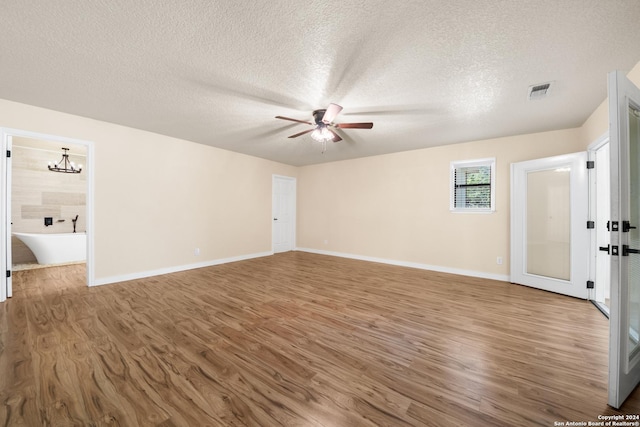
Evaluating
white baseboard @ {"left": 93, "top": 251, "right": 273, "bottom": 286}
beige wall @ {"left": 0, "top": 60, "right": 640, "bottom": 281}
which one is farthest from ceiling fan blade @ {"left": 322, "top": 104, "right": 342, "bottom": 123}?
white baseboard @ {"left": 93, "top": 251, "right": 273, "bottom": 286}

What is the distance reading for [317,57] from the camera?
6.75ft

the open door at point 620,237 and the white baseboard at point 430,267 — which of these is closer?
the open door at point 620,237

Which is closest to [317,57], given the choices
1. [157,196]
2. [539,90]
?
[539,90]

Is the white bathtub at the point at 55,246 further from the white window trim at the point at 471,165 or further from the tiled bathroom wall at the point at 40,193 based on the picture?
the white window trim at the point at 471,165

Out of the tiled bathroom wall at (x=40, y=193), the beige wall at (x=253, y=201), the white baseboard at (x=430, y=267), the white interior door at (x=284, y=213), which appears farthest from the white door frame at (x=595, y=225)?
the tiled bathroom wall at (x=40, y=193)

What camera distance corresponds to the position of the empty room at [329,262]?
59.3 inches

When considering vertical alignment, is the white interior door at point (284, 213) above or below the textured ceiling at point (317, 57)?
below

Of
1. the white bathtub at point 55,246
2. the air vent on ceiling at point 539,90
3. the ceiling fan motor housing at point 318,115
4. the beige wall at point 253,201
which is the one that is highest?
the air vent on ceiling at point 539,90

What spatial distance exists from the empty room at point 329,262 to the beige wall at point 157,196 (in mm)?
34

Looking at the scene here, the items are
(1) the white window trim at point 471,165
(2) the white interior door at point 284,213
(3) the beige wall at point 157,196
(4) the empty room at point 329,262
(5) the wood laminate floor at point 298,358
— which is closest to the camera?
(5) the wood laminate floor at point 298,358

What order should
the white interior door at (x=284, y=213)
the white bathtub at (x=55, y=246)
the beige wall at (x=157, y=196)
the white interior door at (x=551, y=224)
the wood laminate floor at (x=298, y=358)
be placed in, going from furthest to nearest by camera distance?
1. the white interior door at (x=284, y=213)
2. the white bathtub at (x=55, y=246)
3. the beige wall at (x=157, y=196)
4. the white interior door at (x=551, y=224)
5. the wood laminate floor at (x=298, y=358)

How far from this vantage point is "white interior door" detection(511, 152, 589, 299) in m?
3.30

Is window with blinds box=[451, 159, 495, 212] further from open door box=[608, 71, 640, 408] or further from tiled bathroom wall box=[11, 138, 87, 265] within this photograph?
tiled bathroom wall box=[11, 138, 87, 265]

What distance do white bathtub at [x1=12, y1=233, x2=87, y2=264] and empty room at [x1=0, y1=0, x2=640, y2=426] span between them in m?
0.04
